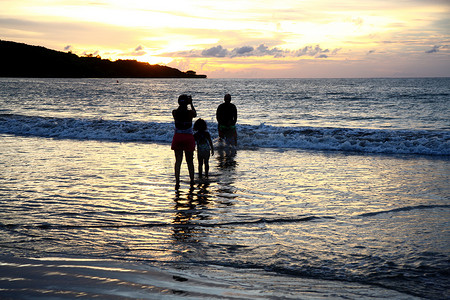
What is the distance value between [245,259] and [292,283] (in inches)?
30.9

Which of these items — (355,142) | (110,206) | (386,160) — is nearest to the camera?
(110,206)

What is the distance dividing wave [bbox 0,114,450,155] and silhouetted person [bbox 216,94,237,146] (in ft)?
11.8

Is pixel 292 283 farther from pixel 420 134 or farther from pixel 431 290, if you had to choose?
pixel 420 134

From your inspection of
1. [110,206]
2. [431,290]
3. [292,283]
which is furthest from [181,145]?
[431,290]

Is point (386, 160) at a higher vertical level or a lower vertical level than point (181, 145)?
lower

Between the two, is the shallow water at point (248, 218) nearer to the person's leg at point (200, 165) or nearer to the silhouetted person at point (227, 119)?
the person's leg at point (200, 165)

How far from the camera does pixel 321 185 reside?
9242mm

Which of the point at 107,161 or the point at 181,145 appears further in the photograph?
the point at 107,161

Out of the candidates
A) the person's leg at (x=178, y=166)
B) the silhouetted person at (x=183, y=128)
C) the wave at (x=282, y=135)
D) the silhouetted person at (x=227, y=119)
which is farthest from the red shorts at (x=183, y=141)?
the wave at (x=282, y=135)

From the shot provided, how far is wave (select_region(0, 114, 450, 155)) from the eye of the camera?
15.7 metres

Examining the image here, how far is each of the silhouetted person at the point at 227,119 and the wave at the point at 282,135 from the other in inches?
142

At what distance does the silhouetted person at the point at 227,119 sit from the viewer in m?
13.5

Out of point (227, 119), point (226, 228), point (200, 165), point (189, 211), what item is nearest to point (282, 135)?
point (227, 119)

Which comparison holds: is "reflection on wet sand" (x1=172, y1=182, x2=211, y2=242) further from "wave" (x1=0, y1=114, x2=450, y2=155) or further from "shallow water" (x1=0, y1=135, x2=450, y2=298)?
"wave" (x1=0, y1=114, x2=450, y2=155)
